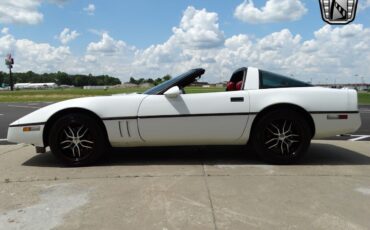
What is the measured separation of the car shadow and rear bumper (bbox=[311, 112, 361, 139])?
402mm

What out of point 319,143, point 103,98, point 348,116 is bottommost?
point 319,143

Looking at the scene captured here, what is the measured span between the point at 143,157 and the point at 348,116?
8.66 feet

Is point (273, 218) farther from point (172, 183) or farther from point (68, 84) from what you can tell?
point (68, 84)

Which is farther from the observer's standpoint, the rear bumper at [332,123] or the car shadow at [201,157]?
the car shadow at [201,157]

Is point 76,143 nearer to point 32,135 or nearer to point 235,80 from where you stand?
point 32,135

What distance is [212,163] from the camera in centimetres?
484

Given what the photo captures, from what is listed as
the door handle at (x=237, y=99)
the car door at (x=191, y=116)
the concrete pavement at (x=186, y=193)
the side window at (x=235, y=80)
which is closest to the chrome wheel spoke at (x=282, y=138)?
the concrete pavement at (x=186, y=193)

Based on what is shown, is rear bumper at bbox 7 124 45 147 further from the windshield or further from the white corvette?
the windshield

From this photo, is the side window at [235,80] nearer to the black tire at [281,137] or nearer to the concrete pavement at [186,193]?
the black tire at [281,137]

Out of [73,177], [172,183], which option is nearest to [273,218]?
[172,183]

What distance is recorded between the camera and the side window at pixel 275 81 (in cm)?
491

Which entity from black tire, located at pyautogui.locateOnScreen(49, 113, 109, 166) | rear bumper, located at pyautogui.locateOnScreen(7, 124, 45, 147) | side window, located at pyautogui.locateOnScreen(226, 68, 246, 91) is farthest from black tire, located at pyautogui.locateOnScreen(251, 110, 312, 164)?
rear bumper, located at pyautogui.locateOnScreen(7, 124, 45, 147)

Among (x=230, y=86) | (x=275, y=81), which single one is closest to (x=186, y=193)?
(x=275, y=81)

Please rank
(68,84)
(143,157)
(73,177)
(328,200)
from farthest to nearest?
(68,84), (143,157), (73,177), (328,200)
